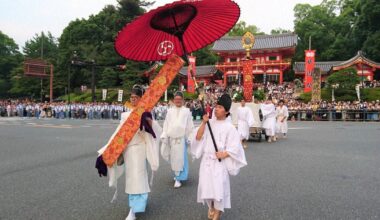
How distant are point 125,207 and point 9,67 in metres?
60.1

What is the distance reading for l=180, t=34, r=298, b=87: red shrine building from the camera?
47.2 m

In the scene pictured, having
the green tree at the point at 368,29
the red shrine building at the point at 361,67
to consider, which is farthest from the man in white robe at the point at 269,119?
the green tree at the point at 368,29

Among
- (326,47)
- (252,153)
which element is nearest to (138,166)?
(252,153)

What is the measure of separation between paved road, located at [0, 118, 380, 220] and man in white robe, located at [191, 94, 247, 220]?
44 cm

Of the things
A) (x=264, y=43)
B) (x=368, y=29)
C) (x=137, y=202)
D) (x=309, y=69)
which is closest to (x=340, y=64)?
(x=309, y=69)

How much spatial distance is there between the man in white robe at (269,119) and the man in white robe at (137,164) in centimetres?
938

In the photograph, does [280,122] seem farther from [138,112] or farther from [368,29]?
[368,29]

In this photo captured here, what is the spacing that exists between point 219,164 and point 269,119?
378 inches

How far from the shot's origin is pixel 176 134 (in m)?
6.40

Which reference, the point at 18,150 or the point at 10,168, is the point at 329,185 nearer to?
the point at 10,168

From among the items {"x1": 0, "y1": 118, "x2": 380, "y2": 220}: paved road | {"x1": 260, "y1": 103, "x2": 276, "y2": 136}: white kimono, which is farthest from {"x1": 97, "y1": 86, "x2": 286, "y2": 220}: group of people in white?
{"x1": 260, "y1": 103, "x2": 276, "y2": 136}: white kimono

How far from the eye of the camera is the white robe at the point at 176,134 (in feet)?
20.8

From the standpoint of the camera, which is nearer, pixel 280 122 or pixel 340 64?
pixel 280 122

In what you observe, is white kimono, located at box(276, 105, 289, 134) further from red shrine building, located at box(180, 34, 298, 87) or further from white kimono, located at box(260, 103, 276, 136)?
red shrine building, located at box(180, 34, 298, 87)
